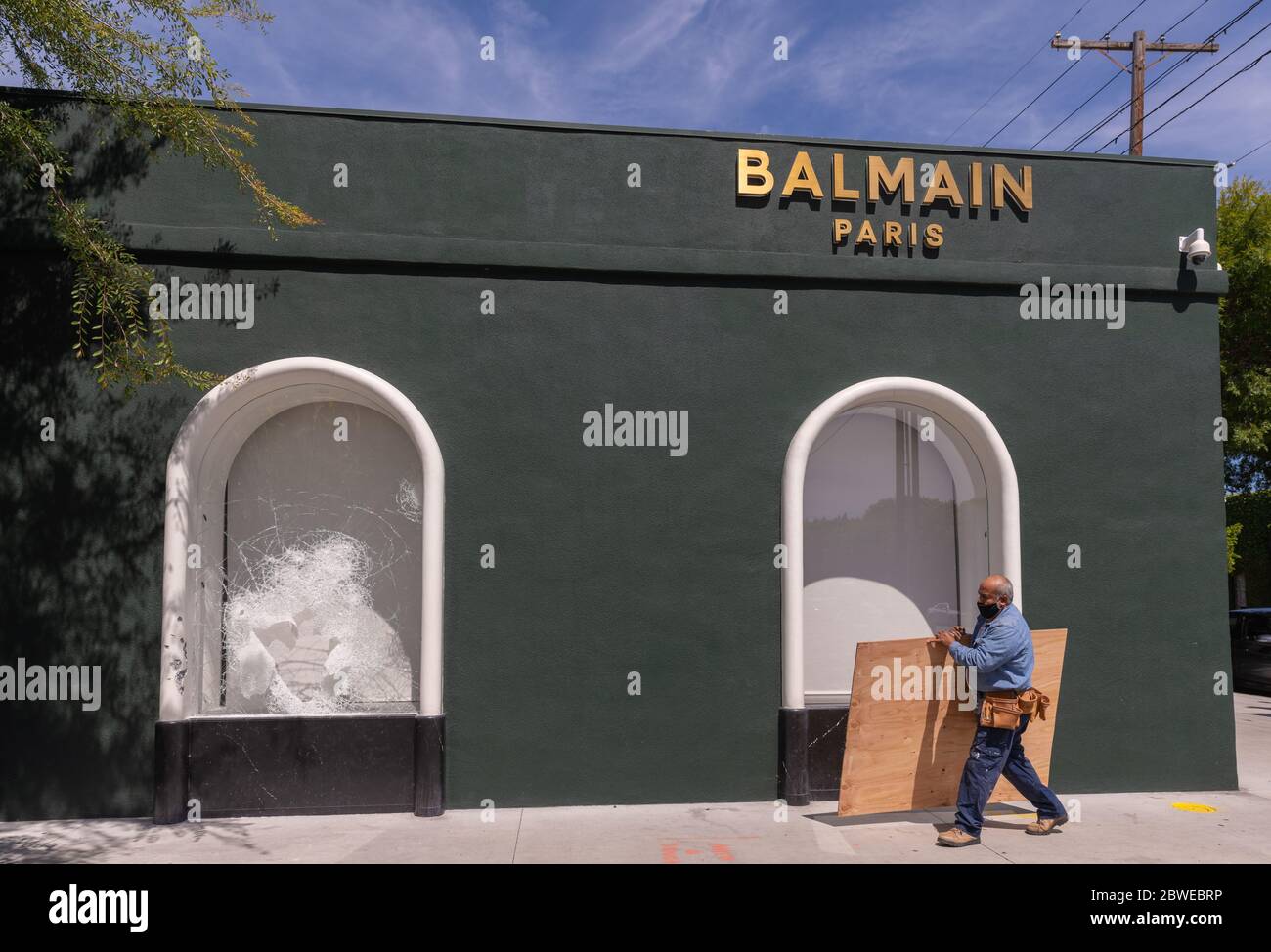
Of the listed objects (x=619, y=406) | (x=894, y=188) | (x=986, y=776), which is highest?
(x=894, y=188)

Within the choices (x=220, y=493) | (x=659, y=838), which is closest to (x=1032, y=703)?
(x=659, y=838)

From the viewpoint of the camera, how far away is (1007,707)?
229 inches

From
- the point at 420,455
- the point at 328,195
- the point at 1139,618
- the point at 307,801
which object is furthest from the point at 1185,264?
the point at 307,801

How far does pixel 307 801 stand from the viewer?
21.2 ft

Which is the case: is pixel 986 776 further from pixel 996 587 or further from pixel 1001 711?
pixel 996 587

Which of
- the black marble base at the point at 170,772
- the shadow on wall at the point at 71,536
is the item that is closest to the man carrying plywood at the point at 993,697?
the black marble base at the point at 170,772

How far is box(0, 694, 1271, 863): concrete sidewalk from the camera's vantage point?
562cm

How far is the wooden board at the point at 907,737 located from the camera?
20.2 feet

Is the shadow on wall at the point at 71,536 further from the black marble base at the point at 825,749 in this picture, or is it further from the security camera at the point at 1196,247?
the security camera at the point at 1196,247

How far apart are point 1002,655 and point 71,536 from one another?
6.64 m

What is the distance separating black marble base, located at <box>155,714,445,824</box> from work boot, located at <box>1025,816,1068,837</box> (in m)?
4.20

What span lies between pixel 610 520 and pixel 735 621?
4.17 feet

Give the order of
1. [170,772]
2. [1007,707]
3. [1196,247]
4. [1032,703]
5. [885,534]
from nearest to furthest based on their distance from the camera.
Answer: [1007,707]
[1032,703]
[170,772]
[1196,247]
[885,534]

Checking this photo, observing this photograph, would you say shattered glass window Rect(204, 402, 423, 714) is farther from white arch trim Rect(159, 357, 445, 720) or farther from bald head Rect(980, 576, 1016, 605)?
bald head Rect(980, 576, 1016, 605)
